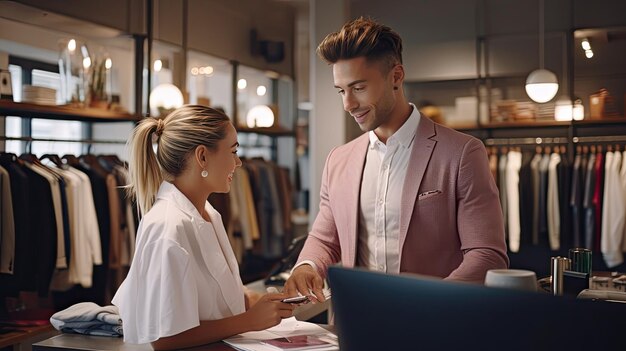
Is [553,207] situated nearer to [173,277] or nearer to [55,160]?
[55,160]

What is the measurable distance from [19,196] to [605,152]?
16.5 feet

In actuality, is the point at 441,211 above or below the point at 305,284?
above

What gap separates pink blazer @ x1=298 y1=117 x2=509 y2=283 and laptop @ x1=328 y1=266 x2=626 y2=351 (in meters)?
1.18

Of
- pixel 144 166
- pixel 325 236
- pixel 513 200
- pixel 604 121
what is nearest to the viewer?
pixel 144 166

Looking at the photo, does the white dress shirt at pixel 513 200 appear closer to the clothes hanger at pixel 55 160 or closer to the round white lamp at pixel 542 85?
the round white lamp at pixel 542 85

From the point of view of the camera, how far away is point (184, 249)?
1962 mm

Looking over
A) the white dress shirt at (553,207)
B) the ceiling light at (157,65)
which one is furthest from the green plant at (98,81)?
the white dress shirt at (553,207)

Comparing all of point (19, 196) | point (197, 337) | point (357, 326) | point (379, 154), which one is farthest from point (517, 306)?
point (19, 196)

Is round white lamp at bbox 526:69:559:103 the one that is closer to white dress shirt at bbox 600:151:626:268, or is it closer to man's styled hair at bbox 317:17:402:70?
white dress shirt at bbox 600:151:626:268

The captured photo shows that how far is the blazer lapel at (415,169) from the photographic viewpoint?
236 cm

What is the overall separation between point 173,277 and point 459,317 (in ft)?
3.79

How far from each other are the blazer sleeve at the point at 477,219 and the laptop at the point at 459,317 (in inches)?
46.8

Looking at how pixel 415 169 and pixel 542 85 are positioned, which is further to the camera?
pixel 542 85

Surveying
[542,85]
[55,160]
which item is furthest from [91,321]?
[542,85]
